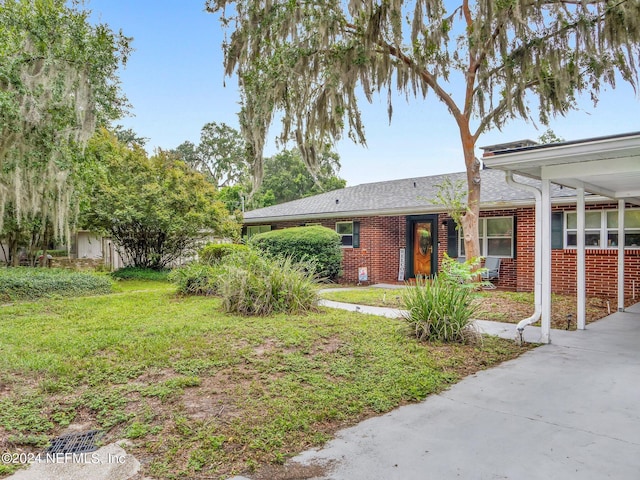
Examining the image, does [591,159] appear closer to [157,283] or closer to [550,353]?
[550,353]

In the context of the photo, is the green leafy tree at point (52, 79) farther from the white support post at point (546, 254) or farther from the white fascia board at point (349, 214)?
the white fascia board at point (349, 214)

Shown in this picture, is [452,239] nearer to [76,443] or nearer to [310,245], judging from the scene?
[310,245]

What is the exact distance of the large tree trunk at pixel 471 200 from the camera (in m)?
10.4

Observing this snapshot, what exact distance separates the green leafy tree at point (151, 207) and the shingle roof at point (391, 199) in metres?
2.65

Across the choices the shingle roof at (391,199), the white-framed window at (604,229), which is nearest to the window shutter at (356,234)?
the shingle roof at (391,199)

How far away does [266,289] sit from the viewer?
24.3 ft

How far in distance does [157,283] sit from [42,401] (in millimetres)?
9926

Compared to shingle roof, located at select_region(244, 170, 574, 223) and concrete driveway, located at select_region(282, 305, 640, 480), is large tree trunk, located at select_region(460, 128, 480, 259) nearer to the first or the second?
shingle roof, located at select_region(244, 170, 574, 223)

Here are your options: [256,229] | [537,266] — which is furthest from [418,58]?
[256,229]

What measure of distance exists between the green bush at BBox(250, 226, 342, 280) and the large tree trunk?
4313mm

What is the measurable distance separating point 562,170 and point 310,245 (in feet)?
27.8

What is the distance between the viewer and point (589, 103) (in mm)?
10555

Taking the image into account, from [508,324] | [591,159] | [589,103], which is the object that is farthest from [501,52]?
[508,324]

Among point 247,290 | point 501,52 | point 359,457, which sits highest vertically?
point 501,52
